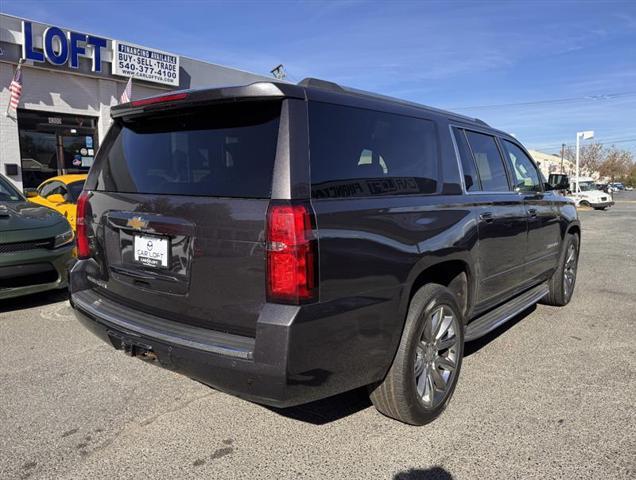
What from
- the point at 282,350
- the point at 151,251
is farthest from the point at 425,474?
the point at 151,251

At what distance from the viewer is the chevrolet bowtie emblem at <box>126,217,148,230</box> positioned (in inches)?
110

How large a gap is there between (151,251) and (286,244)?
3.01ft

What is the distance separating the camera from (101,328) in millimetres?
3012

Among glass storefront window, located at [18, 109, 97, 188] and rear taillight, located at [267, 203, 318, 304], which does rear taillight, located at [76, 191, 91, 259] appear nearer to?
rear taillight, located at [267, 203, 318, 304]

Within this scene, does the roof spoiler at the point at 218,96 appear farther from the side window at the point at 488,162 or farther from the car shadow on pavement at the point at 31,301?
the car shadow on pavement at the point at 31,301

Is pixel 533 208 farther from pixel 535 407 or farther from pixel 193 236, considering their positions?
pixel 193 236

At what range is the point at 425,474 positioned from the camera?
103 inches

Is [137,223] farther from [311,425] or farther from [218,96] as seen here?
[311,425]

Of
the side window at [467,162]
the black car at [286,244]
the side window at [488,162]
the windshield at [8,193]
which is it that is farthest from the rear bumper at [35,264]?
the side window at [488,162]

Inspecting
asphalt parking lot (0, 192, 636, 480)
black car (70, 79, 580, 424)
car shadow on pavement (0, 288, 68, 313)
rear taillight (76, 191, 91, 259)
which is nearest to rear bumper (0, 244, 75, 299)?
car shadow on pavement (0, 288, 68, 313)

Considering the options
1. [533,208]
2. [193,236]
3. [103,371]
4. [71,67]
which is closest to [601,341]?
[533,208]

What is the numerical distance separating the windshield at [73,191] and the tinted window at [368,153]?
631 centimetres

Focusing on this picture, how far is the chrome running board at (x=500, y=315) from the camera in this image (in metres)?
3.75

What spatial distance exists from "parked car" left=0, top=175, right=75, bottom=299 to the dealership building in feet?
24.5
